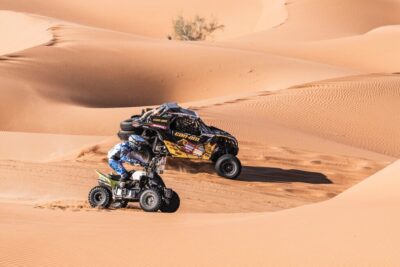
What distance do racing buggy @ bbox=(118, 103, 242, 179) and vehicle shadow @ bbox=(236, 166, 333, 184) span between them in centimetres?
60

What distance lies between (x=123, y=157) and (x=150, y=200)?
987 mm

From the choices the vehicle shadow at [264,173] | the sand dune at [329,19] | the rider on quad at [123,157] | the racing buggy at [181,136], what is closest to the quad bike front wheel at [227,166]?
the racing buggy at [181,136]

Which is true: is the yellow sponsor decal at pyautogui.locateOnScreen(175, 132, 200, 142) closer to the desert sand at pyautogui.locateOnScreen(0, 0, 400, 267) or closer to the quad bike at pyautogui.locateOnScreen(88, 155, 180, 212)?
the desert sand at pyautogui.locateOnScreen(0, 0, 400, 267)

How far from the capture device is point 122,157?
13.2 metres

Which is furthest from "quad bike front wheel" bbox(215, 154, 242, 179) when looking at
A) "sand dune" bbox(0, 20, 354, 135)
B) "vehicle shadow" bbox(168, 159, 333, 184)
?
"sand dune" bbox(0, 20, 354, 135)

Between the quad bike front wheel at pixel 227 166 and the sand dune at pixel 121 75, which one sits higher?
the sand dune at pixel 121 75

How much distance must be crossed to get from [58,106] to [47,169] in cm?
1029

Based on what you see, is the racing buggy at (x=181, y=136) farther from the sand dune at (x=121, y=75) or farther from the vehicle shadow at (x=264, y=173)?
the sand dune at (x=121, y=75)

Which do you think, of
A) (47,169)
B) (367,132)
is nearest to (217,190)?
(47,169)

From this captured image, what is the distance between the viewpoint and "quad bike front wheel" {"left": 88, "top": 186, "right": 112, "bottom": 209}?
12.9 meters

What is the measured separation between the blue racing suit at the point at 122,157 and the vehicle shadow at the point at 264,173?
13.7 ft

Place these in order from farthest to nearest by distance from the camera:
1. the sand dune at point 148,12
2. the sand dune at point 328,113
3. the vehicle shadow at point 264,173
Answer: the sand dune at point 148,12 < the sand dune at point 328,113 < the vehicle shadow at point 264,173

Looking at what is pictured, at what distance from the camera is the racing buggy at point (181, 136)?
1689cm

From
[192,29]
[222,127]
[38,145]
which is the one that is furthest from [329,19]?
[38,145]
